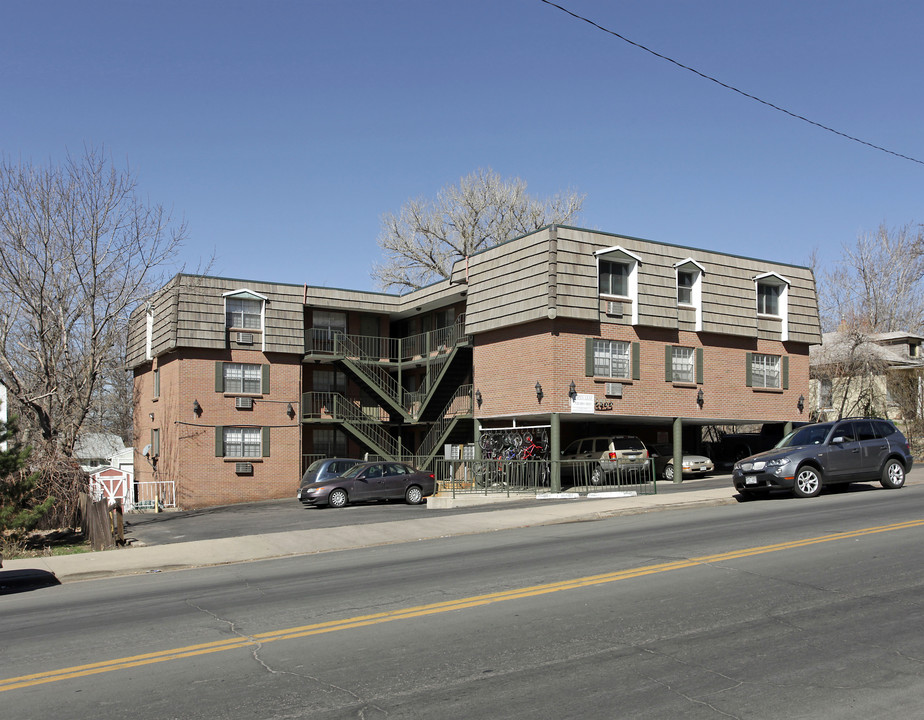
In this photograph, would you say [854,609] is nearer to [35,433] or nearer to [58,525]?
[58,525]

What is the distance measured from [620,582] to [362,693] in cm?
461

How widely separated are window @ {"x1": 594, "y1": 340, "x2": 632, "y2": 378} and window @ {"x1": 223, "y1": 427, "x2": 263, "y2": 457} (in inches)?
600

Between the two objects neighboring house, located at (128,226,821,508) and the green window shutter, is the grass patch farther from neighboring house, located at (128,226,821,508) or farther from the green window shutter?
the green window shutter

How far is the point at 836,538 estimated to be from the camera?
1264 cm

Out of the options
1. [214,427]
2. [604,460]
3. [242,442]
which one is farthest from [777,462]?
[214,427]

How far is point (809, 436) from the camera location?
20078mm

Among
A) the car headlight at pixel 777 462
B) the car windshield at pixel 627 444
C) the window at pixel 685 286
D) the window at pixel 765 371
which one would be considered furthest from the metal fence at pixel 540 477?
the window at pixel 765 371

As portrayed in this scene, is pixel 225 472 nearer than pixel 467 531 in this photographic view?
No

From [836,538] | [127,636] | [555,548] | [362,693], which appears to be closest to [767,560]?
[836,538]

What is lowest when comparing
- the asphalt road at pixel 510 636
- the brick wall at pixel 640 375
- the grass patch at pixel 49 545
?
the grass patch at pixel 49 545

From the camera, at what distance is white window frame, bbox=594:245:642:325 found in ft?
92.8

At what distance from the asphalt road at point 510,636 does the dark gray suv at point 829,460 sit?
5947 millimetres

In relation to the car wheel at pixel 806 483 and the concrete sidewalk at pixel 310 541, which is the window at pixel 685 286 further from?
the car wheel at pixel 806 483

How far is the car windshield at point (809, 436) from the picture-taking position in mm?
19841
